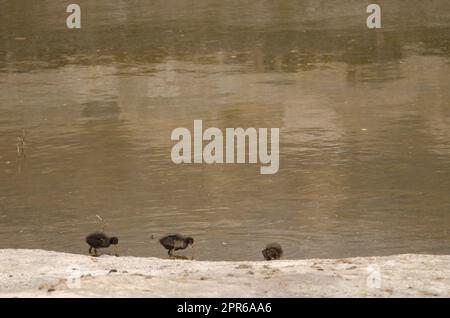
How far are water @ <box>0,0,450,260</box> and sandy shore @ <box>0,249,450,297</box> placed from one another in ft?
2.84

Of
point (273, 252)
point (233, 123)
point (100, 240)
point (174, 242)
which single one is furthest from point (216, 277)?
point (233, 123)

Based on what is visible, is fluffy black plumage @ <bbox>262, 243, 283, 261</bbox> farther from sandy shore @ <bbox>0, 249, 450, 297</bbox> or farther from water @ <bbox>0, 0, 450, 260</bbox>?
sandy shore @ <bbox>0, 249, 450, 297</bbox>

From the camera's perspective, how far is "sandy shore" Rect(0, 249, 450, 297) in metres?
6.18

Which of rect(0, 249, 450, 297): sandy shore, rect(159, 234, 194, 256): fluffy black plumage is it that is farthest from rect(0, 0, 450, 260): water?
rect(0, 249, 450, 297): sandy shore

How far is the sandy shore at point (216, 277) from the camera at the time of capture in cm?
618

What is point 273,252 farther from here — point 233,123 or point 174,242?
point 233,123

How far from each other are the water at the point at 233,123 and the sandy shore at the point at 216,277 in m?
0.87

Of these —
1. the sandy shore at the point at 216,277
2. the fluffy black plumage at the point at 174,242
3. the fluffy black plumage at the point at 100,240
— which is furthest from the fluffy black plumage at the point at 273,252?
the fluffy black plumage at the point at 100,240

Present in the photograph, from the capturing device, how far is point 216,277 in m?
6.71

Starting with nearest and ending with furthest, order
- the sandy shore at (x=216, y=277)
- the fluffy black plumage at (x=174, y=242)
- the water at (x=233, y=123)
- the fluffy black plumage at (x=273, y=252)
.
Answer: the sandy shore at (x=216, y=277)
the fluffy black plumage at (x=273, y=252)
the fluffy black plumage at (x=174, y=242)
the water at (x=233, y=123)

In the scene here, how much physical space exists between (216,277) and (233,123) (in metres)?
5.96

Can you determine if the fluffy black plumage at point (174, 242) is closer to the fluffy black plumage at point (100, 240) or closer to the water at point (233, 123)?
the water at point (233, 123)

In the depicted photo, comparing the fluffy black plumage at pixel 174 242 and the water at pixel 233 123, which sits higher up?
the water at pixel 233 123
